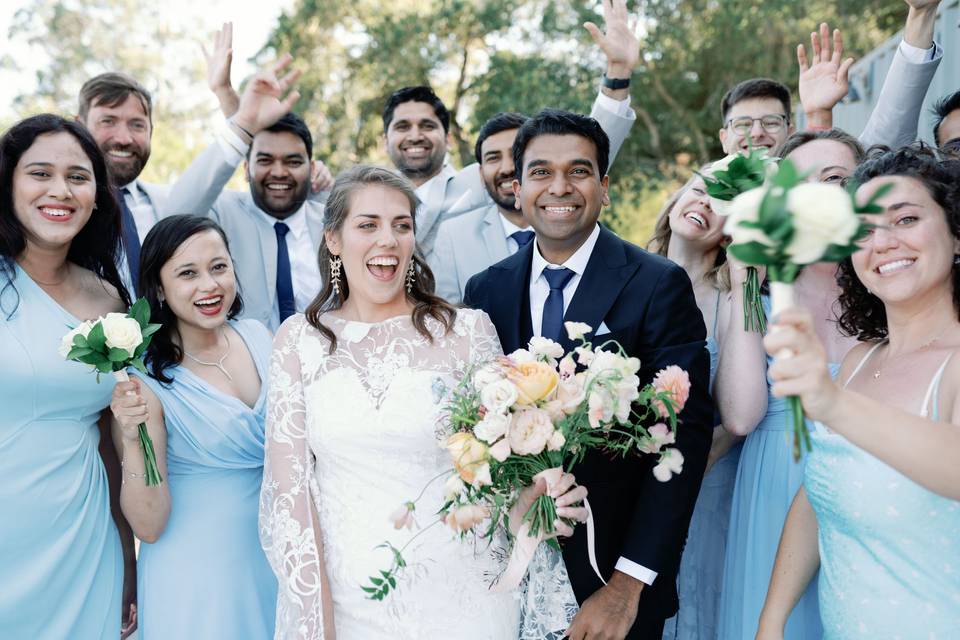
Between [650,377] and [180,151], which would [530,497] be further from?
[180,151]

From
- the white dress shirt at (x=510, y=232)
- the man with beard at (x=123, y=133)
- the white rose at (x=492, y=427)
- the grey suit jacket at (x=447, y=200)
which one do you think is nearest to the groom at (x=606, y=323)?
the white rose at (x=492, y=427)

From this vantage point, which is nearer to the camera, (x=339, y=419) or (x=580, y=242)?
(x=339, y=419)

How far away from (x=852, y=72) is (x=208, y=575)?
9.63m

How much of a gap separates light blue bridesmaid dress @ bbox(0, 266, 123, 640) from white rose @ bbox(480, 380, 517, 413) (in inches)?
78.7

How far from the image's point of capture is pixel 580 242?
3793 mm

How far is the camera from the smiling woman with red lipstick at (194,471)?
380 cm

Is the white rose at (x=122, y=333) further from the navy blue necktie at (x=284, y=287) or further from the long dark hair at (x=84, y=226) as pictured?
the navy blue necktie at (x=284, y=287)

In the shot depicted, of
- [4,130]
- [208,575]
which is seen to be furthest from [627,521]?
[4,130]

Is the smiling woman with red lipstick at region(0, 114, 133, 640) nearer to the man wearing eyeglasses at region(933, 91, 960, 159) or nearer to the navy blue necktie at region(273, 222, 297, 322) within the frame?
the navy blue necktie at region(273, 222, 297, 322)

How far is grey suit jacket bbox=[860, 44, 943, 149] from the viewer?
4734mm

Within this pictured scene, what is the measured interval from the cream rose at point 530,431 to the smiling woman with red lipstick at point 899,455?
0.82m

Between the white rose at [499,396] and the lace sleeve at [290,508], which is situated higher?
the white rose at [499,396]

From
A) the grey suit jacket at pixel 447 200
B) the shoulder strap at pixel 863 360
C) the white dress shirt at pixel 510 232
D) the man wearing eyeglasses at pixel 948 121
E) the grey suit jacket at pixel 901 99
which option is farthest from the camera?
the grey suit jacket at pixel 447 200

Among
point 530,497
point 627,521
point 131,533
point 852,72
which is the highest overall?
point 852,72
